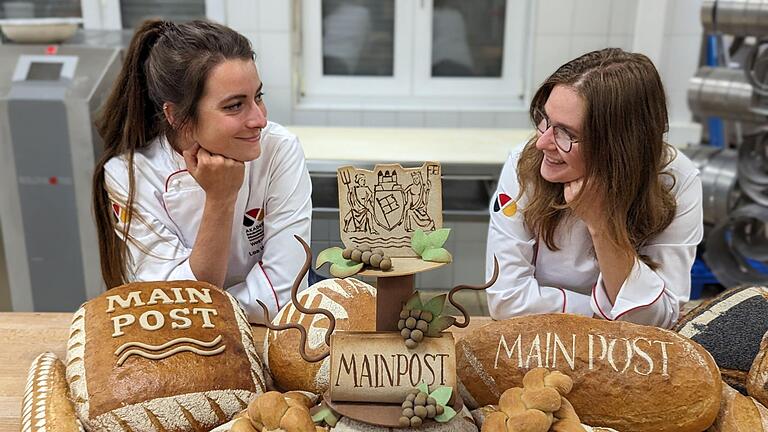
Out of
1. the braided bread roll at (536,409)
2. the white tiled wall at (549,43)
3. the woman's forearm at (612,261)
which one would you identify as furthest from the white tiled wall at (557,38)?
the braided bread roll at (536,409)

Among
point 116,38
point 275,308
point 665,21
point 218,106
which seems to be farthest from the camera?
point 665,21

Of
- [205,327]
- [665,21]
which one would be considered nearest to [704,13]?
[665,21]

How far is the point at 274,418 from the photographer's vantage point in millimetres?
793

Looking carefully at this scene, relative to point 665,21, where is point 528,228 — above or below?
below

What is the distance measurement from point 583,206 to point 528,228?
0.71 ft

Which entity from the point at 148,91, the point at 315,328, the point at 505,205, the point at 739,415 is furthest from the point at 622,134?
the point at 148,91

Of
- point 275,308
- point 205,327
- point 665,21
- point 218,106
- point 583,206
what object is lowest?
point 275,308

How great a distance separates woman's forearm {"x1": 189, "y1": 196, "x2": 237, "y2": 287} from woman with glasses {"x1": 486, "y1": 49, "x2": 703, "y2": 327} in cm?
54

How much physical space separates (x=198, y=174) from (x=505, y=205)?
0.62m

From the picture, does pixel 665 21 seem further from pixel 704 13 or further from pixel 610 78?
pixel 610 78

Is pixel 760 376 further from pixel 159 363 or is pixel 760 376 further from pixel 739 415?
pixel 159 363

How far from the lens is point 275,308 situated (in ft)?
4.42

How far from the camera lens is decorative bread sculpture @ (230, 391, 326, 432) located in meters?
0.78

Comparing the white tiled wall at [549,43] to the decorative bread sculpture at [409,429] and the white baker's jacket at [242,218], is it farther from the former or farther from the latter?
the decorative bread sculpture at [409,429]
